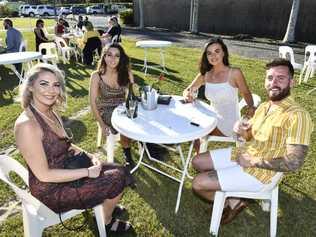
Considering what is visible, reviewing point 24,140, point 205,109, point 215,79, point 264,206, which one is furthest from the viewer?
point 215,79

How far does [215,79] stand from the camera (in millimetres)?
3715

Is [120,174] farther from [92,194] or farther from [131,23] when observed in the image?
[131,23]

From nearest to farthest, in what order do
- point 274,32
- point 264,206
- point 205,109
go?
point 264,206 → point 205,109 → point 274,32

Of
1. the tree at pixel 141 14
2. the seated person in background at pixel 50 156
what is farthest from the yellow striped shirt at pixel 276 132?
the tree at pixel 141 14

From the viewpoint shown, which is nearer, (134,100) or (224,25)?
(134,100)

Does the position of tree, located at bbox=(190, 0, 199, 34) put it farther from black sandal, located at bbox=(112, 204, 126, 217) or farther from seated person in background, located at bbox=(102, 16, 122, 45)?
black sandal, located at bbox=(112, 204, 126, 217)

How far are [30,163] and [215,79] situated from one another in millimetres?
2320

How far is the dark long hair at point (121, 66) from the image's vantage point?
388 centimetres

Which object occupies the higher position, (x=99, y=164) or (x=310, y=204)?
(x=99, y=164)

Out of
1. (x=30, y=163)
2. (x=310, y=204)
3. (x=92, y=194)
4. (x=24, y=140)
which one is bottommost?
(x=310, y=204)

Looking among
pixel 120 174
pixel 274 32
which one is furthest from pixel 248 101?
pixel 274 32

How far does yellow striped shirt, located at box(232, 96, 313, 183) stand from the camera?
231 cm

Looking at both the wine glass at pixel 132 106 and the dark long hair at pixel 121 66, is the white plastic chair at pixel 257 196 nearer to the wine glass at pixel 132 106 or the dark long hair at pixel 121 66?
the wine glass at pixel 132 106

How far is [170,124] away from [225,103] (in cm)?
100
